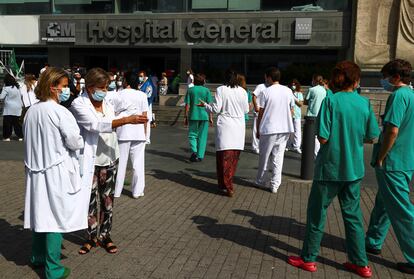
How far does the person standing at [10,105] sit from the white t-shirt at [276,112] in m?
8.07

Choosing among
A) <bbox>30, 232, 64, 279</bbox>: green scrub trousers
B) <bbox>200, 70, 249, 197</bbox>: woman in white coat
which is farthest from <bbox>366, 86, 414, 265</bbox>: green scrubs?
<bbox>30, 232, 64, 279</bbox>: green scrub trousers

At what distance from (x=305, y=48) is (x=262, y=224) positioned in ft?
63.7

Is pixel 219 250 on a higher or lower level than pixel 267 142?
lower

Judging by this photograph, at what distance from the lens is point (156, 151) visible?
10.8 meters

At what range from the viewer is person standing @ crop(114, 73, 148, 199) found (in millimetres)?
6164

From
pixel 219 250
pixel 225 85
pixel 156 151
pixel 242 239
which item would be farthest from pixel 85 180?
pixel 156 151

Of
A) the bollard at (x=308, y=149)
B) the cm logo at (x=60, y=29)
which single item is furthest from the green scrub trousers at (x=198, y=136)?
the cm logo at (x=60, y=29)

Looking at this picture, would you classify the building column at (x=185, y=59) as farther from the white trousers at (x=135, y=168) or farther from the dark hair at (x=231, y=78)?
the white trousers at (x=135, y=168)

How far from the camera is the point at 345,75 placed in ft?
12.7

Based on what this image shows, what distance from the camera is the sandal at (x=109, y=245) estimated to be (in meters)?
4.41

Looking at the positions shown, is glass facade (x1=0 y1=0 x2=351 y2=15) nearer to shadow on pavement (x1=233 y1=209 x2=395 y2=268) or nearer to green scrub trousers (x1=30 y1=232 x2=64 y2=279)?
shadow on pavement (x1=233 y1=209 x2=395 y2=268)

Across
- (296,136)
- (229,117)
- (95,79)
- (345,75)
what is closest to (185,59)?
(296,136)

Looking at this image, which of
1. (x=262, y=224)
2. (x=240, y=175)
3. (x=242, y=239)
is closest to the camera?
(x=242, y=239)

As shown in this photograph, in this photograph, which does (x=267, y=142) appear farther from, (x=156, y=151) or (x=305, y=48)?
(x=305, y=48)
